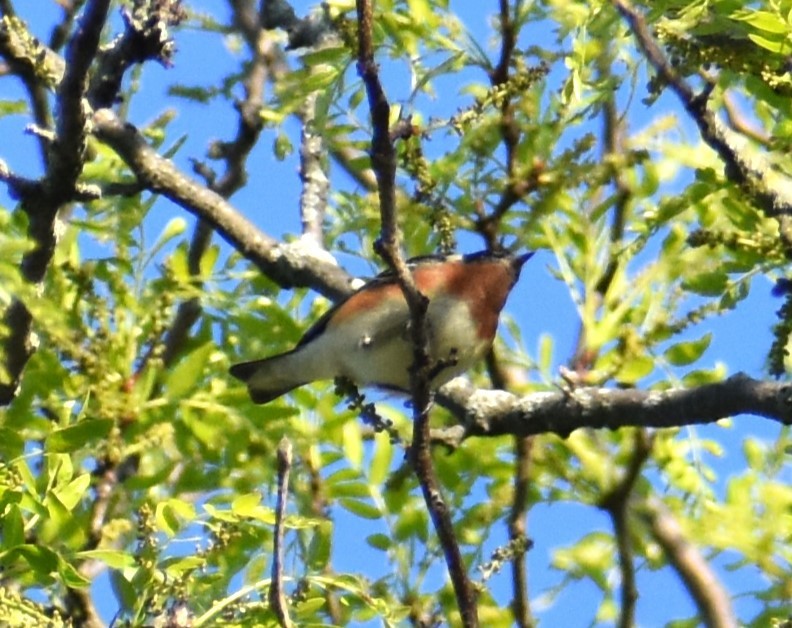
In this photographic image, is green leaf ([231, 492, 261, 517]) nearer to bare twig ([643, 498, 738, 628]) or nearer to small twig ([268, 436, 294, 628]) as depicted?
small twig ([268, 436, 294, 628])

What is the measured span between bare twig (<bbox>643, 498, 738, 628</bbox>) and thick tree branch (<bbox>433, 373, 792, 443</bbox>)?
75cm

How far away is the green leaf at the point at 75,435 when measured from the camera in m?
2.77

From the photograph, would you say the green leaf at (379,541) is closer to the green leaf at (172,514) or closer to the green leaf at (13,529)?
the green leaf at (172,514)

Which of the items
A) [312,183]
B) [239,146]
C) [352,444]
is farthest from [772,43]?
[239,146]

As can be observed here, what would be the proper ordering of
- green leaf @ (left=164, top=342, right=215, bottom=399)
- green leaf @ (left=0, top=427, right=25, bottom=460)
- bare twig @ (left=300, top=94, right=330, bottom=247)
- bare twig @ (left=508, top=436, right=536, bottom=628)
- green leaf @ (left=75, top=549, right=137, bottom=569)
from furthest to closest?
bare twig @ (left=300, top=94, right=330, bottom=247), bare twig @ (left=508, top=436, right=536, bottom=628), green leaf @ (left=164, top=342, right=215, bottom=399), green leaf @ (left=0, top=427, right=25, bottom=460), green leaf @ (left=75, top=549, right=137, bottom=569)

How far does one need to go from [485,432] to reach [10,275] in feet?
5.94

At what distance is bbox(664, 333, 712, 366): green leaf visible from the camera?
4.00m

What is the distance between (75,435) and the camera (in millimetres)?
2777

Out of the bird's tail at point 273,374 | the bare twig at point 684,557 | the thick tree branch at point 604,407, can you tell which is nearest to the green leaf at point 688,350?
the thick tree branch at point 604,407

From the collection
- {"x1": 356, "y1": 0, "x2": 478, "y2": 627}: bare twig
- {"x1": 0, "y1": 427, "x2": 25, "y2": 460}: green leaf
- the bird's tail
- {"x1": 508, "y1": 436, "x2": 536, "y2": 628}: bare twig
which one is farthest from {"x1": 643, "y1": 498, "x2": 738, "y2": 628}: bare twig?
{"x1": 0, "y1": 427, "x2": 25, "y2": 460}: green leaf

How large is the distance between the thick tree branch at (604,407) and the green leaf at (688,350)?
14.0 inches

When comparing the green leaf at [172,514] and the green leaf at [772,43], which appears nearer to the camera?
the green leaf at [772,43]

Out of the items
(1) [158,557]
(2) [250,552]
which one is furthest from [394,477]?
(1) [158,557]

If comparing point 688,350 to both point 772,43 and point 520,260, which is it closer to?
point 520,260
